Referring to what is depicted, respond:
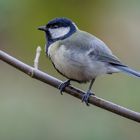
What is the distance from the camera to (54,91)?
379 cm

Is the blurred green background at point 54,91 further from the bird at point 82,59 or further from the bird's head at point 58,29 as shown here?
the bird at point 82,59

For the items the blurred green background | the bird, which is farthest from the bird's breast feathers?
the blurred green background

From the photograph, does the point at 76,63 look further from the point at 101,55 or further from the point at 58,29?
the point at 58,29

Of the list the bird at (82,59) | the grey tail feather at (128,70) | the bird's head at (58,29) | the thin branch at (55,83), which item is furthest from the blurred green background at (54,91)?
the thin branch at (55,83)

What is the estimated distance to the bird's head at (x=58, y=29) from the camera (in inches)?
90.7

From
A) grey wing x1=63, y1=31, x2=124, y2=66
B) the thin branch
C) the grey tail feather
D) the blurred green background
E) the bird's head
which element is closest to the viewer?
the thin branch

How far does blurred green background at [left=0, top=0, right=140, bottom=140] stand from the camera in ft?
10.6

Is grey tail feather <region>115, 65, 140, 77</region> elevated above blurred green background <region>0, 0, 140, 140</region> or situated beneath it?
elevated above

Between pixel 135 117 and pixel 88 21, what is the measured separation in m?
1.85

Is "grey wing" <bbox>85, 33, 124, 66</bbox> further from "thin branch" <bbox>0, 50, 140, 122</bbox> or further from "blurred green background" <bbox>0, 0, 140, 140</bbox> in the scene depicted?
"blurred green background" <bbox>0, 0, 140, 140</bbox>

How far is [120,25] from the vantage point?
3.70m

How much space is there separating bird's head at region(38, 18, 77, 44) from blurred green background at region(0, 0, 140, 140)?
0.73 m

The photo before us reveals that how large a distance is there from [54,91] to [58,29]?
152 centimetres

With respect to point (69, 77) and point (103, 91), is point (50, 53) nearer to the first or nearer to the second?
point (69, 77)
